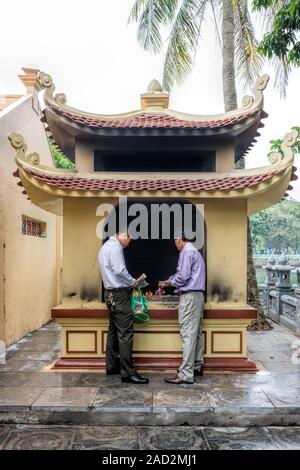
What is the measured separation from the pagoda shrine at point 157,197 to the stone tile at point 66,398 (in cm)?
94

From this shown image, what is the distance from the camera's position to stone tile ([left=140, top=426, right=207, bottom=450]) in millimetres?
4254

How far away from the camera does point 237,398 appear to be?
5148mm

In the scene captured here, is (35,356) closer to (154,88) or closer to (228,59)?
(154,88)

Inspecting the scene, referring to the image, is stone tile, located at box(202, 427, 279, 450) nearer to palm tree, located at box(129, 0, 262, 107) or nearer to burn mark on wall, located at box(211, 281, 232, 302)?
burn mark on wall, located at box(211, 281, 232, 302)

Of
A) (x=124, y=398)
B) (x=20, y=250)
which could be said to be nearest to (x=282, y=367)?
(x=124, y=398)

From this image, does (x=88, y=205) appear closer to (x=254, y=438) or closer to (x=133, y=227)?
(x=133, y=227)

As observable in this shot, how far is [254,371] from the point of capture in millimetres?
6312

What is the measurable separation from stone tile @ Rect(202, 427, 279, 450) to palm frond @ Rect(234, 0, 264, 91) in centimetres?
1001

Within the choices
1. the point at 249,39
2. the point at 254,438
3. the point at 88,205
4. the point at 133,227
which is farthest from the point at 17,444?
the point at 249,39

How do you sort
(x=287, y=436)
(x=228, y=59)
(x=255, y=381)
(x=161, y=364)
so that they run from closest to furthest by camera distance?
(x=287, y=436) → (x=255, y=381) → (x=161, y=364) → (x=228, y=59)

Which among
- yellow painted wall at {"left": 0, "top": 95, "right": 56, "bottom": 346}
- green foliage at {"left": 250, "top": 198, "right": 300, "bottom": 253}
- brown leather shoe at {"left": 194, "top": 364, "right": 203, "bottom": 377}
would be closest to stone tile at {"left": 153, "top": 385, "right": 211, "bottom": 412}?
brown leather shoe at {"left": 194, "top": 364, "right": 203, "bottom": 377}

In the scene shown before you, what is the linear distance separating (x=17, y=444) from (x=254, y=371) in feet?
11.8

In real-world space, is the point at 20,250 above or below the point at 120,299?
above

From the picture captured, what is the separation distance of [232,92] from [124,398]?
812 cm
